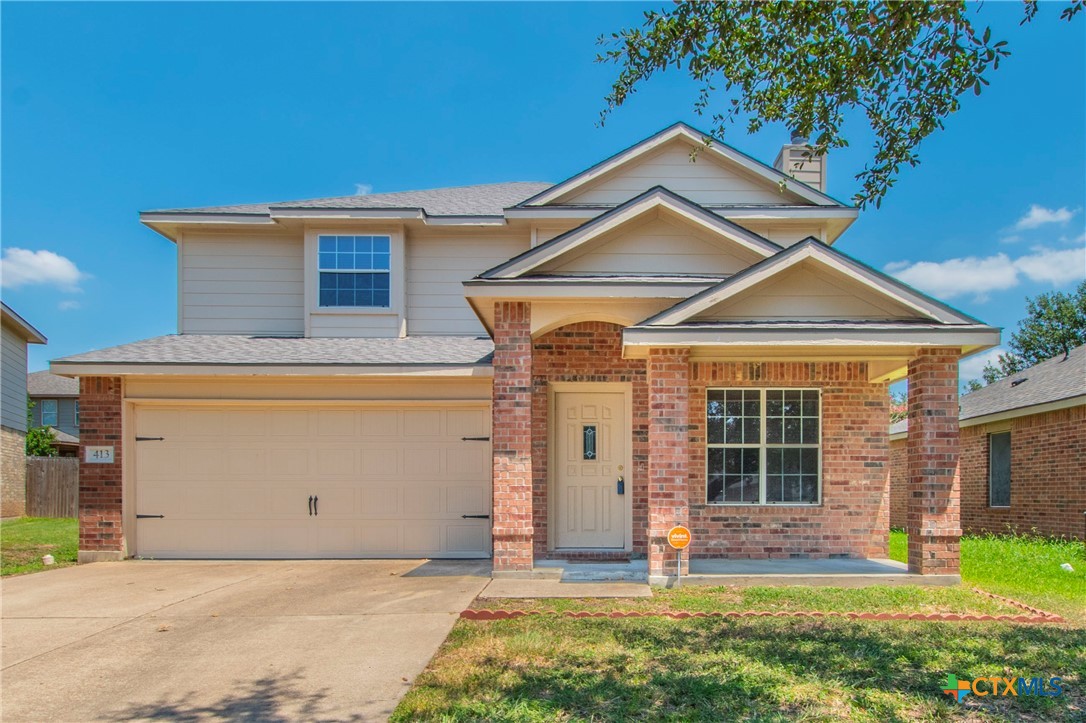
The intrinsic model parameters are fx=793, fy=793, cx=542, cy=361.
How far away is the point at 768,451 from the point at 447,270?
6014 mm

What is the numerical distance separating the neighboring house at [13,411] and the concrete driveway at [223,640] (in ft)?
50.9

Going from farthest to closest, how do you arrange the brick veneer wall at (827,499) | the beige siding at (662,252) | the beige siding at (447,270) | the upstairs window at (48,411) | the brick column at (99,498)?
the upstairs window at (48,411) < the beige siding at (447,270) < the brick column at (99,498) < the brick veneer wall at (827,499) < the beige siding at (662,252)

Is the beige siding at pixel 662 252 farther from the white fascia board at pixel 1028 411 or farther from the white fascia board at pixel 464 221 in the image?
the white fascia board at pixel 1028 411

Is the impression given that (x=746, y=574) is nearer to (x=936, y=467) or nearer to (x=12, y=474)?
(x=936, y=467)

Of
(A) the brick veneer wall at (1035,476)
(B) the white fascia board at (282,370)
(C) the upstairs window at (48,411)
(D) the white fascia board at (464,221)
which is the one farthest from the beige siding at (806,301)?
(C) the upstairs window at (48,411)

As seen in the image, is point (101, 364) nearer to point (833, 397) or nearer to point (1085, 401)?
point (833, 397)

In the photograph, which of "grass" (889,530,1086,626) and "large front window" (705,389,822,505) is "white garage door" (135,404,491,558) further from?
"grass" (889,530,1086,626)

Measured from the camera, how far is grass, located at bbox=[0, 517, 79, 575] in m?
11.4

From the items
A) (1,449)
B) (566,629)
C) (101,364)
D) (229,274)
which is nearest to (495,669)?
(566,629)

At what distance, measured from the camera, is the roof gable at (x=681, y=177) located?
12.5 m

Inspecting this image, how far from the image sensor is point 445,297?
13328mm

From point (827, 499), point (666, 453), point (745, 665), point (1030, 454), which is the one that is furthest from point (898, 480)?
point (745, 665)

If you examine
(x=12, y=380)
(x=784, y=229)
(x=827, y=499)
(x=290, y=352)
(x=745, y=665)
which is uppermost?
(x=784, y=229)

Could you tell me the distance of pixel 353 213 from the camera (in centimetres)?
1283
